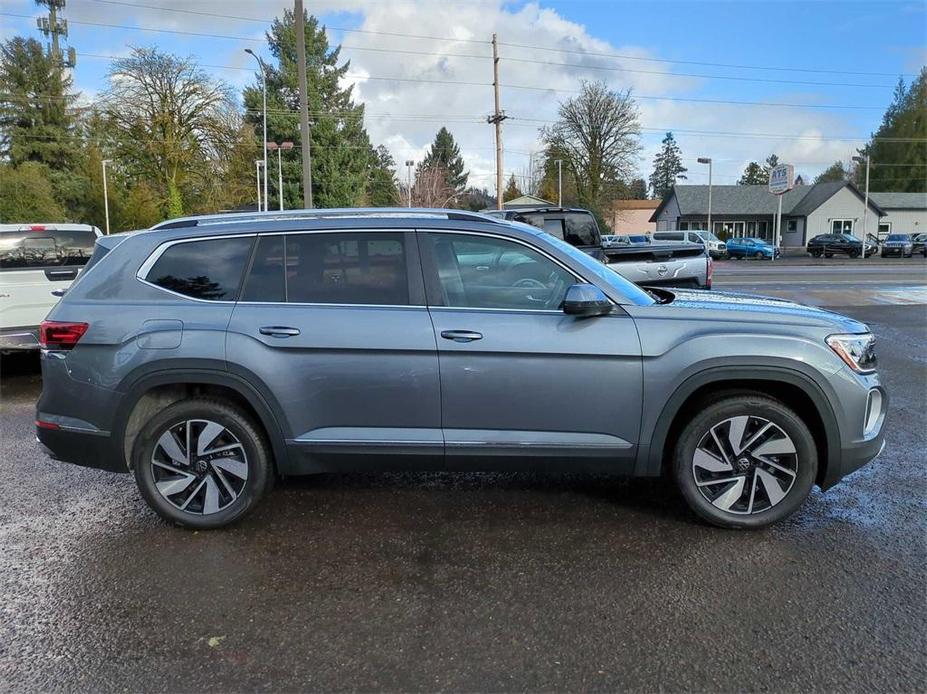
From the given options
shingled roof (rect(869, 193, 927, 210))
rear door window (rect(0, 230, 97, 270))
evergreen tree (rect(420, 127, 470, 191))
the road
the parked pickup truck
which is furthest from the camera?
evergreen tree (rect(420, 127, 470, 191))

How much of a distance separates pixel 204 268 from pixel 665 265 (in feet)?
25.8

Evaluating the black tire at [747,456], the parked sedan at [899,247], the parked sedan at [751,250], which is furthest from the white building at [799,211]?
the black tire at [747,456]

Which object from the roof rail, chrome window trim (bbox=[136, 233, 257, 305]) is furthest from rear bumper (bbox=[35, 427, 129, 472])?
the roof rail

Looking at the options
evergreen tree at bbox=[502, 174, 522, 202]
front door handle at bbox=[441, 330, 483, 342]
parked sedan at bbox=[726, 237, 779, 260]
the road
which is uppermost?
evergreen tree at bbox=[502, 174, 522, 202]

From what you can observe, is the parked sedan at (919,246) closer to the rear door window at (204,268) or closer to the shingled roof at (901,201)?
the shingled roof at (901,201)

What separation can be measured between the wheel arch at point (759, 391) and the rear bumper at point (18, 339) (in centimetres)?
717

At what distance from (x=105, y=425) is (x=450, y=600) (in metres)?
2.24

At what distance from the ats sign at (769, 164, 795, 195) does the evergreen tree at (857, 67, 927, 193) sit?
45.1 metres

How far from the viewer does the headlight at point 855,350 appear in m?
3.74

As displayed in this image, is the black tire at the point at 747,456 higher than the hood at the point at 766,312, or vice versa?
the hood at the point at 766,312

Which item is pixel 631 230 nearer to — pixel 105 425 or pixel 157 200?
pixel 157 200

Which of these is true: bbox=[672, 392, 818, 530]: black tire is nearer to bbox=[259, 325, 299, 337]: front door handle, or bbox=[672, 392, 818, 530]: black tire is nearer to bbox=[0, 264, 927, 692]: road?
bbox=[0, 264, 927, 692]: road

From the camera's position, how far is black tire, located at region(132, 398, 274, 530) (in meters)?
→ 3.90

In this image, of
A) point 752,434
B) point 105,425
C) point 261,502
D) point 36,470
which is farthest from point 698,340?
point 36,470
